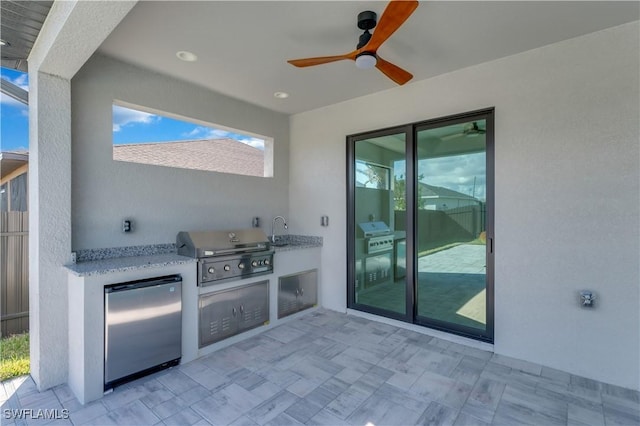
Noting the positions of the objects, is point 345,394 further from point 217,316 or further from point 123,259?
point 123,259

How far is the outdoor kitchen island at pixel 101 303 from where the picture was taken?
2115mm

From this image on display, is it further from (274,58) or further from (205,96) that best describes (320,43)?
(205,96)

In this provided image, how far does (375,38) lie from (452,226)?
2.05 metres

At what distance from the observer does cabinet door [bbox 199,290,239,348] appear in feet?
9.27

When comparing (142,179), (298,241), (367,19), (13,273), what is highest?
(367,19)

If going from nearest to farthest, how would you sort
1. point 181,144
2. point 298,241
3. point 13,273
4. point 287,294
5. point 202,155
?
point 13,273 → point 287,294 → point 298,241 → point 181,144 → point 202,155

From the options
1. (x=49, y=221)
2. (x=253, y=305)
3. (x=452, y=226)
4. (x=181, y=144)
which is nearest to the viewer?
(x=49, y=221)

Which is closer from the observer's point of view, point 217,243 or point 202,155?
point 217,243

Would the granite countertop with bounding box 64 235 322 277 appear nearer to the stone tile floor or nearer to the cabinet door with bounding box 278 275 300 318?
the stone tile floor

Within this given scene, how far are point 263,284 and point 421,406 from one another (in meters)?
1.97

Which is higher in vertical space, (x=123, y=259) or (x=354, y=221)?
(x=354, y=221)

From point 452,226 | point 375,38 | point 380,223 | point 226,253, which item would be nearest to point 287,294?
point 226,253

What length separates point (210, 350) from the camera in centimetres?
287

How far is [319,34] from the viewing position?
7.79 feet
